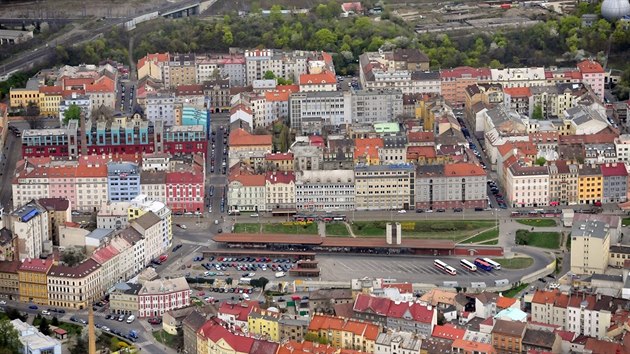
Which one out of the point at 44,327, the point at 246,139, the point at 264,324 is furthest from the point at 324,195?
the point at 44,327

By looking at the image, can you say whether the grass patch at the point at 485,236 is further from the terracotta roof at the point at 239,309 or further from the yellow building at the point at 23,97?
the yellow building at the point at 23,97

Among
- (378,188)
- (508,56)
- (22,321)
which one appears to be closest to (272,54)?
(508,56)

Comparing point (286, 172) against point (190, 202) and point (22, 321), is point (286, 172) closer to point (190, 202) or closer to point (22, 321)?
point (190, 202)

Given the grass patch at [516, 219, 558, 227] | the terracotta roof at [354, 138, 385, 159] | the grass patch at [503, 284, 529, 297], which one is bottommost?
the grass patch at [503, 284, 529, 297]

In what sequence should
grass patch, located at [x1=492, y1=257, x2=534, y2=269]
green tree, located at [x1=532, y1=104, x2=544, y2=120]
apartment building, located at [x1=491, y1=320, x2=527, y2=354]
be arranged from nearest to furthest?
apartment building, located at [x1=491, y1=320, x2=527, y2=354], grass patch, located at [x1=492, y1=257, x2=534, y2=269], green tree, located at [x1=532, y1=104, x2=544, y2=120]

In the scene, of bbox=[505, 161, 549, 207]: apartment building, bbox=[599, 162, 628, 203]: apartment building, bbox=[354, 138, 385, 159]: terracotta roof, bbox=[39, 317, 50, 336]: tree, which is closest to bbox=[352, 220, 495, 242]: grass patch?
bbox=[505, 161, 549, 207]: apartment building

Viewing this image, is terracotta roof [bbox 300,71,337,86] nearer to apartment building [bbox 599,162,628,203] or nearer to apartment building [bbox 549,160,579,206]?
apartment building [bbox 549,160,579,206]

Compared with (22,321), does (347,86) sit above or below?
above
